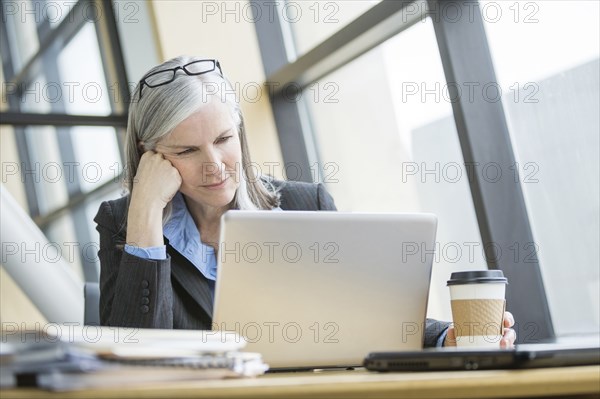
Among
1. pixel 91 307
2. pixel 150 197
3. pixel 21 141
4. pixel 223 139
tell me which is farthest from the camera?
pixel 21 141

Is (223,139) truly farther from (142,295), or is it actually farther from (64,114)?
(64,114)

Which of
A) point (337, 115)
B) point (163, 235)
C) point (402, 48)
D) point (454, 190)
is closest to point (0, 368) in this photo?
point (163, 235)

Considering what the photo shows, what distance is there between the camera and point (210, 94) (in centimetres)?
207

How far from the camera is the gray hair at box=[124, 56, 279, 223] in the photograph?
2.02m

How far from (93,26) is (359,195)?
5.55 ft

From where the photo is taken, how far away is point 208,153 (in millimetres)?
2018

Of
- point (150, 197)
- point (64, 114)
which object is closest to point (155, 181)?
point (150, 197)

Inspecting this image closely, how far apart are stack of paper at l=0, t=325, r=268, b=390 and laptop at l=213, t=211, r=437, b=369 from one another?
0.94ft

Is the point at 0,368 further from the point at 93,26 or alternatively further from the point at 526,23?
the point at 93,26

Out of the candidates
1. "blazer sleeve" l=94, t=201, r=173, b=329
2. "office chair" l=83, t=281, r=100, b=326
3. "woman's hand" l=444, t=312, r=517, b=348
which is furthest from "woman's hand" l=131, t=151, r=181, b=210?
"woman's hand" l=444, t=312, r=517, b=348

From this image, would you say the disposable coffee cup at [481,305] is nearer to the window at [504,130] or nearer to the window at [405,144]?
the window at [504,130]

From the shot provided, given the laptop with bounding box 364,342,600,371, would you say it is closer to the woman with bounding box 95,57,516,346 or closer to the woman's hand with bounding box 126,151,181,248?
the woman with bounding box 95,57,516,346

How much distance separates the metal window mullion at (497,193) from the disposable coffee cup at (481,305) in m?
1.16

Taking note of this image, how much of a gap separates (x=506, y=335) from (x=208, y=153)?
34.4 inches
